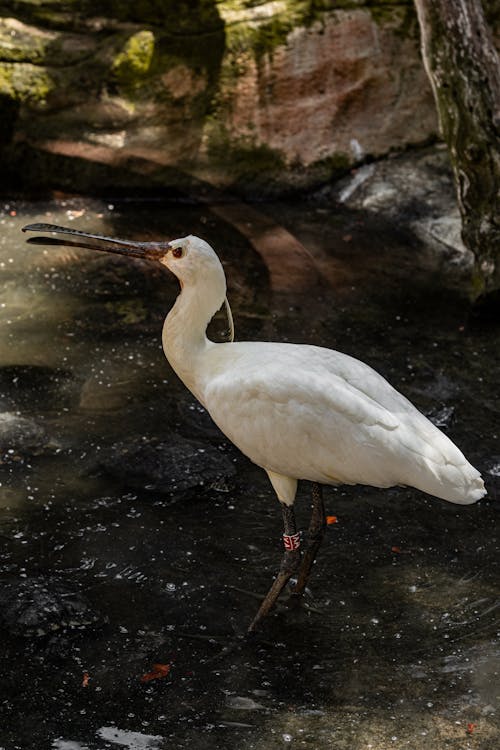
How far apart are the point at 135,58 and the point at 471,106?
9.86ft

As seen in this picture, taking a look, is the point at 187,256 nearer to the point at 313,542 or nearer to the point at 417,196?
the point at 313,542

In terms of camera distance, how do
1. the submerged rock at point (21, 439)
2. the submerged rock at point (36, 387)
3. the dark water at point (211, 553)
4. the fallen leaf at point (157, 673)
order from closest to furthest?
1. the dark water at point (211, 553)
2. the fallen leaf at point (157, 673)
3. the submerged rock at point (21, 439)
4. the submerged rock at point (36, 387)

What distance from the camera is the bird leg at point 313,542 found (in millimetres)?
4738

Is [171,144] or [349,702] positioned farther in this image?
[171,144]

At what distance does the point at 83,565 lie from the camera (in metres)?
4.82

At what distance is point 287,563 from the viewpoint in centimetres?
459

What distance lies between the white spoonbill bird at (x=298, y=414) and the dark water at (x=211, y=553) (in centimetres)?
31

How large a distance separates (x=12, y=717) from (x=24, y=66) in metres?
5.92

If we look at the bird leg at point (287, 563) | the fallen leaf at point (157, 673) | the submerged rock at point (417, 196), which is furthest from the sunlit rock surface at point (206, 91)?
the fallen leaf at point (157, 673)

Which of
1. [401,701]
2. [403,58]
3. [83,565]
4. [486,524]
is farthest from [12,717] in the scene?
[403,58]

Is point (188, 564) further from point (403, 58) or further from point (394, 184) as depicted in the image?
point (403, 58)

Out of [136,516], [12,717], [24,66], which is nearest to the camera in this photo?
[12,717]

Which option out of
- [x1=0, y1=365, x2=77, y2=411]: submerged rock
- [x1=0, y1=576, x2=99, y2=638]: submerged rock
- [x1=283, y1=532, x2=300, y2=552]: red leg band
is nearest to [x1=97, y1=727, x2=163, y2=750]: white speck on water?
[x1=0, y1=576, x2=99, y2=638]: submerged rock

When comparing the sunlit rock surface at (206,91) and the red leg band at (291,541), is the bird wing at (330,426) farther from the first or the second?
the sunlit rock surface at (206,91)
